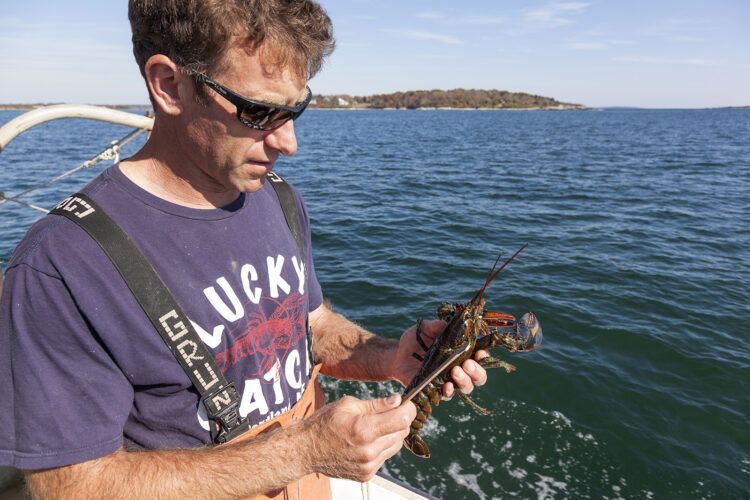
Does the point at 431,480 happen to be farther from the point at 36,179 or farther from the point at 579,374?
the point at 36,179

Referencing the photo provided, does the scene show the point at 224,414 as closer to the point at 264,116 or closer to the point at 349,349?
the point at 349,349

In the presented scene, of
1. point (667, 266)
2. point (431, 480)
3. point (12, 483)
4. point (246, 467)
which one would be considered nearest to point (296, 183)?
point (667, 266)

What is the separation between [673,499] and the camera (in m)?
5.29

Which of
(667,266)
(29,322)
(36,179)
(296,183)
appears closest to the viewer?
(29,322)

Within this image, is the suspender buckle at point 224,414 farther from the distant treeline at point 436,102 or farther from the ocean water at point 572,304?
the distant treeline at point 436,102

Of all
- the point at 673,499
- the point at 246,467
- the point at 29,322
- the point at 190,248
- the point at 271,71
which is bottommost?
the point at 673,499

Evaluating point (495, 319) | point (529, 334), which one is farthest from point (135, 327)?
point (495, 319)

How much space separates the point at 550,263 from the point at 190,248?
11.0m

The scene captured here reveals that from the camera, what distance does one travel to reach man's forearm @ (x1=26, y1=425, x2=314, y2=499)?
4.84 ft

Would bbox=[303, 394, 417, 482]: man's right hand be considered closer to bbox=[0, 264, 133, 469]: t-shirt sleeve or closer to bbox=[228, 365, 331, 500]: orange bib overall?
bbox=[228, 365, 331, 500]: orange bib overall

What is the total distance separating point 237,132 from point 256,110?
0.12 metres

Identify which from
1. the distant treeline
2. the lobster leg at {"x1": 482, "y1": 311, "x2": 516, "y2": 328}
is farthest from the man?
the distant treeline

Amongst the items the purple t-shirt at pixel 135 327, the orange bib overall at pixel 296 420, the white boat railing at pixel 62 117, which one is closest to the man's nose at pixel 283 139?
the purple t-shirt at pixel 135 327

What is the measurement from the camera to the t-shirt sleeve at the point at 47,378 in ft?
4.44
